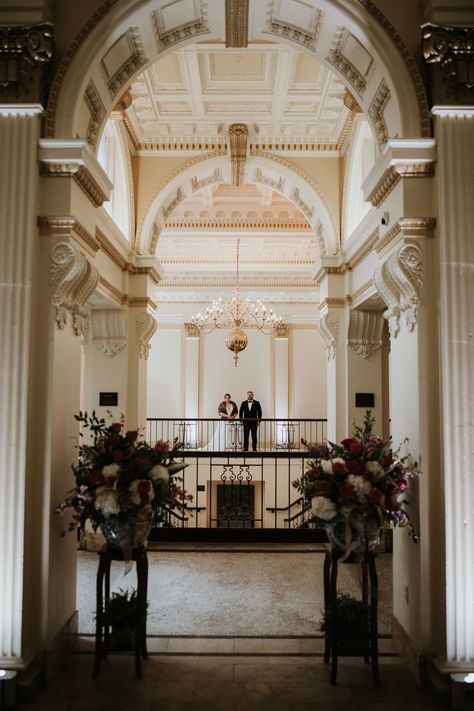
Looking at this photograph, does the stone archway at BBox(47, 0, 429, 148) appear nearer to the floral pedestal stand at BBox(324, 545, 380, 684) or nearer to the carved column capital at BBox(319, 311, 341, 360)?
the floral pedestal stand at BBox(324, 545, 380, 684)

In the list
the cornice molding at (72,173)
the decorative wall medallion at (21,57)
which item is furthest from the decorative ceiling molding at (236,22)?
the cornice molding at (72,173)

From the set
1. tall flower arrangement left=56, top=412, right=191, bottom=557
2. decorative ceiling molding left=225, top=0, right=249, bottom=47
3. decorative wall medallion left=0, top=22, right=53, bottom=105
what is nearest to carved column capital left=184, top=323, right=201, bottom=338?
decorative ceiling molding left=225, top=0, right=249, bottom=47

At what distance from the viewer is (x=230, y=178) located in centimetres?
885

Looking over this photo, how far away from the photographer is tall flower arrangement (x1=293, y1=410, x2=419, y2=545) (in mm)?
3756

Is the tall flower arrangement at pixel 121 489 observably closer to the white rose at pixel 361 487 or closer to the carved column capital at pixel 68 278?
the carved column capital at pixel 68 278

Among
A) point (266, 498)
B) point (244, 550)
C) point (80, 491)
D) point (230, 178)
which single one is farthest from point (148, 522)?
point (266, 498)

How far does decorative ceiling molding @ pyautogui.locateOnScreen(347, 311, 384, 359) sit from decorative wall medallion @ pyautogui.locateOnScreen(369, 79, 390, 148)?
11.6 ft

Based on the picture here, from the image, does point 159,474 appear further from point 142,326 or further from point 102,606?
point 142,326

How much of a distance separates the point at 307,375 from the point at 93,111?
39.7 ft

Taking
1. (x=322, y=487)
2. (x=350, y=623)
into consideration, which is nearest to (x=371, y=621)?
(x=350, y=623)

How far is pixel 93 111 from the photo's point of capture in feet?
14.7

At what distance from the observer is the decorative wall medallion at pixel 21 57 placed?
3.82 metres

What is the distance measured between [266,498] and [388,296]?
10680 millimetres

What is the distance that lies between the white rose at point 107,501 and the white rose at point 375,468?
5.49 feet
